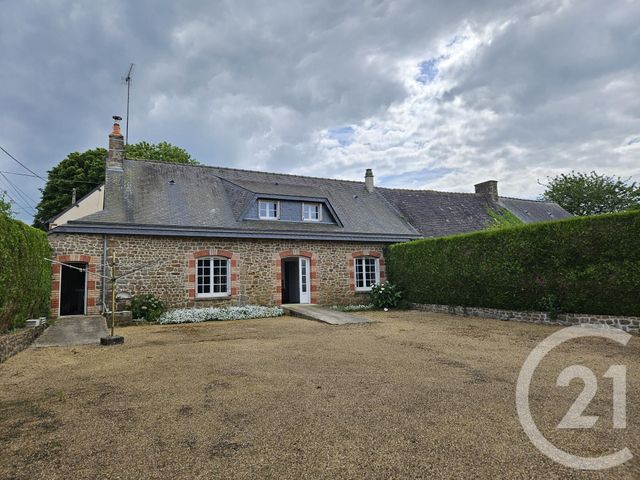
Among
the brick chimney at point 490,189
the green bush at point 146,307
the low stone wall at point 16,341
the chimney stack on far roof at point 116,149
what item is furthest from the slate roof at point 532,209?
the low stone wall at point 16,341

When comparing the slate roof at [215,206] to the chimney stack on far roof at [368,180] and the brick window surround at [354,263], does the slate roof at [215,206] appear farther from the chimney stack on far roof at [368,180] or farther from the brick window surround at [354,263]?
the chimney stack on far roof at [368,180]

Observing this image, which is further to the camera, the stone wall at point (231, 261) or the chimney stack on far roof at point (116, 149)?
the chimney stack on far roof at point (116, 149)

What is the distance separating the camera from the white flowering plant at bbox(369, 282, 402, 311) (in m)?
12.6

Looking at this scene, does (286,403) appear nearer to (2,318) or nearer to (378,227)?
(2,318)

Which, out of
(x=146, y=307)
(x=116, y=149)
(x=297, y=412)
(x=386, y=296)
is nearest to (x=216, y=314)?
(x=146, y=307)

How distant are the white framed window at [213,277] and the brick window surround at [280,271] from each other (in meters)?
1.59

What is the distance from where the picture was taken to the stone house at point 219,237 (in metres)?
10.4

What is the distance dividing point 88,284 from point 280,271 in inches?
222

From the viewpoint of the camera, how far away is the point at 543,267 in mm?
8375

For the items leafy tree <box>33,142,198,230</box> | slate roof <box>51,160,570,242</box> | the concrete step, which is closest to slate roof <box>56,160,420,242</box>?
slate roof <box>51,160,570,242</box>

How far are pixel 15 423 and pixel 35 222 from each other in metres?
27.6

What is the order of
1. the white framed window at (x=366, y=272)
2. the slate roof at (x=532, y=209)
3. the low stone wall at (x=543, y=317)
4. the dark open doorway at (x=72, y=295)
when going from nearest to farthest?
the low stone wall at (x=543, y=317) → the dark open doorway at (x=72, y=295) → the white framed window at (x=366, y=272) → the slate roof at (x=532, y=209)

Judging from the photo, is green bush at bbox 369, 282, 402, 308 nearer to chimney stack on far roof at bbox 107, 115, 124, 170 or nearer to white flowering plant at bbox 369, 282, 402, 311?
white flowering plant at bbox 369, 282, 402, 311

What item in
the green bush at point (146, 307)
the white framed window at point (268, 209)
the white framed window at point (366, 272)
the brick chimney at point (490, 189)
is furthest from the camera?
the brick chimney at point (490, 189)
